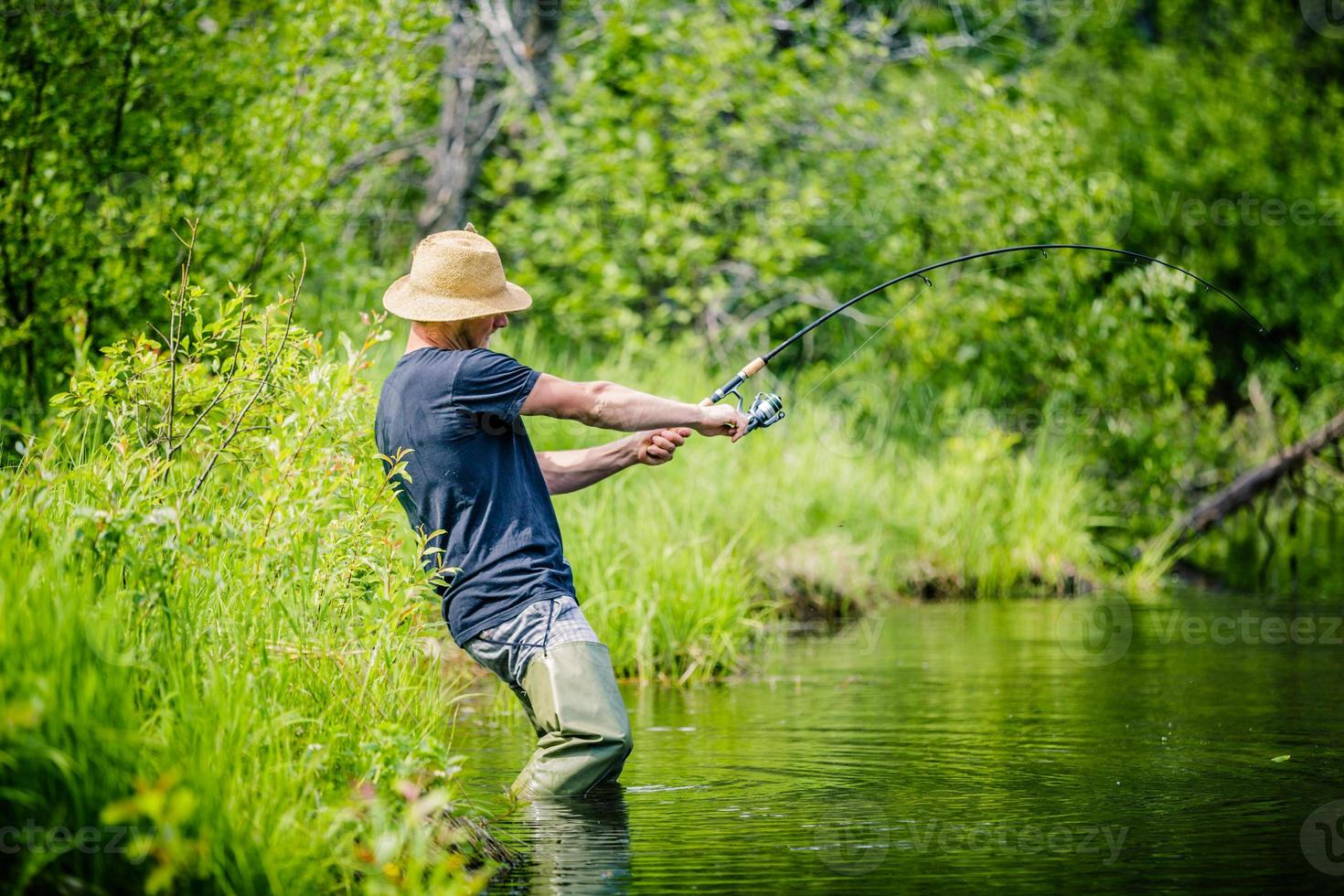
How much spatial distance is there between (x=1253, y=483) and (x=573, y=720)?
8515 millimetres

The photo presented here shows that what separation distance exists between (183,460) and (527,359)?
487 centimetres

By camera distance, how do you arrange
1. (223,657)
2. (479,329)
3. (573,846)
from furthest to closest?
(479,329), (573,846), (223,657)

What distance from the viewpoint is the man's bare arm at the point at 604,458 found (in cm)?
507

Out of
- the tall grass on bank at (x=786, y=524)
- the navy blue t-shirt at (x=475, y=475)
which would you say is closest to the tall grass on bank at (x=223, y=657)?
the navy blue t-shirt at (x=475, y=475)

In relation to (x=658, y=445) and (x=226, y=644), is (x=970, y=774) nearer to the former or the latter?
(x=658, y=445)

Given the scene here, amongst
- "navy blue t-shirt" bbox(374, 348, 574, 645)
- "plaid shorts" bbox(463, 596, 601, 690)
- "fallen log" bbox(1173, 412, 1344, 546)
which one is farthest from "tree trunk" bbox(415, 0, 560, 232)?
"plaid shorts" bbox(463, 596, 601, 690)

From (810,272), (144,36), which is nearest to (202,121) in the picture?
(144,36)

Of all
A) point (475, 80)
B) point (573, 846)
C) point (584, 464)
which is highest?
point (475, 80)

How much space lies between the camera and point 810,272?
14289 millimetres

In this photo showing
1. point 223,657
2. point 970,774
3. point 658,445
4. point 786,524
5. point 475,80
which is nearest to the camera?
point 223,657

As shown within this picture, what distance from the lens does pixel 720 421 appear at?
4.66 m

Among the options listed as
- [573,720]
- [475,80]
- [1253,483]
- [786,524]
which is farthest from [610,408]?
[475,80]

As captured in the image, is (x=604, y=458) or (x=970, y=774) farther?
(x=970, y=774)

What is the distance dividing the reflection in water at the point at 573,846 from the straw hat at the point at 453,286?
149 cm
